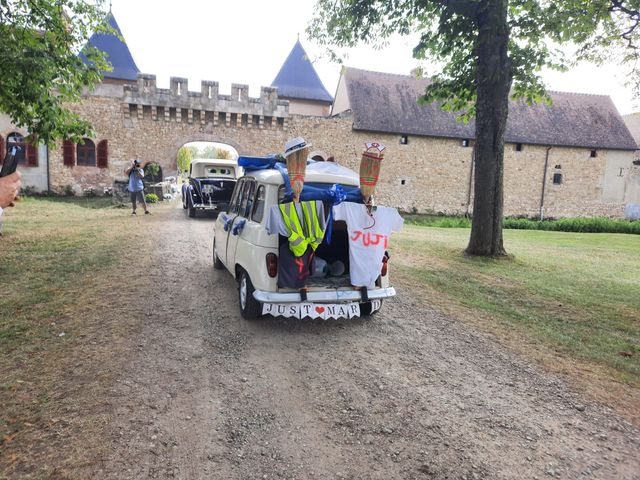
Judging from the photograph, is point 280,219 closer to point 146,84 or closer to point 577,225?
point 146,84

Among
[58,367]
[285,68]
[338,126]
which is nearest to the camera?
[58,367]

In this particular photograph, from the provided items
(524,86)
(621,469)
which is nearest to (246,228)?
(621,469)

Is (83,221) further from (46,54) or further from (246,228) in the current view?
(246,228)

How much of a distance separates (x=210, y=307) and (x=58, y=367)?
6.52ft

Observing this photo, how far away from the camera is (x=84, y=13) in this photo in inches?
338

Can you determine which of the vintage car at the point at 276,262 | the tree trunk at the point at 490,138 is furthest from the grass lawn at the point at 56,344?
the tree trunk at the point at 490,138

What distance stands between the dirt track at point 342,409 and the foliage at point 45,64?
5.13 metres

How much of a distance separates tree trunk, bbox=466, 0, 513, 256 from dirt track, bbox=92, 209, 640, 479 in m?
5.68

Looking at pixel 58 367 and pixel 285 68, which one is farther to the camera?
pixel 285 68

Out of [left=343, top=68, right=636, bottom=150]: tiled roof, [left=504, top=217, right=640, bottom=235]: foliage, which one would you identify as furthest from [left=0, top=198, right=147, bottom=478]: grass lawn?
[left=504, top=217, right=640, bottom=235]: foliage

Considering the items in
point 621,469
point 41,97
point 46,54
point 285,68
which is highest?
point 285,68

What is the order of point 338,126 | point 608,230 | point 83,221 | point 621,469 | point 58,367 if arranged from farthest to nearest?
point 338,126, point 608,230, point 83,221, point 58,367, point 621,469

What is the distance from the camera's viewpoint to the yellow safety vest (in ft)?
14.2

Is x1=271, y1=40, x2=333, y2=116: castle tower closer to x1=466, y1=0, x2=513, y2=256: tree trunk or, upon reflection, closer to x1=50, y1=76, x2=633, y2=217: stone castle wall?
x1=50, y1=76, x2=633, y2=217: stone castle wall
